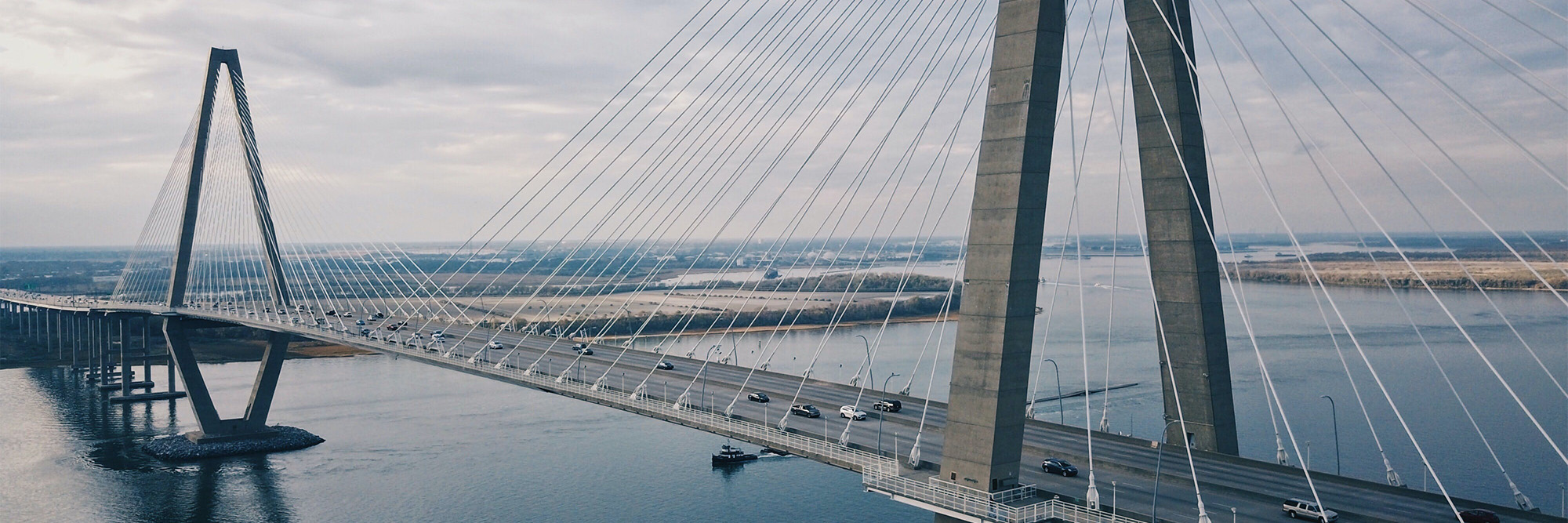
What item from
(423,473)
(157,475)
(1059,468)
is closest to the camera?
(1059,468)

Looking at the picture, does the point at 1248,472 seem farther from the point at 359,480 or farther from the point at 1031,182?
the point at 359,480

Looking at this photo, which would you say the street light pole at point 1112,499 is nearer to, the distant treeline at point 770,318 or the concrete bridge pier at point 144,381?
the concrete bridge pier at point 144,381

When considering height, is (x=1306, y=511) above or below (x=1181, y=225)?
below

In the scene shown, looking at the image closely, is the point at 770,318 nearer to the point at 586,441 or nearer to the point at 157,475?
the point at 586,441

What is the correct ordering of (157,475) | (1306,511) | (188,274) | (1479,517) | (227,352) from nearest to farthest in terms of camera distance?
1. (1479,517)
2. (1306,511)
3. (157,475)
4. (188,274)
5. (227,352)

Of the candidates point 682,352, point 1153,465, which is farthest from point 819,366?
point 1153,465

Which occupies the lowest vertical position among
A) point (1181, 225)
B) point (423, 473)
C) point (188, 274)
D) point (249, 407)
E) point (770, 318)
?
point (423, 473)

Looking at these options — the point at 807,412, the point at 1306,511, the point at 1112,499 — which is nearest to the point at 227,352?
the point at 807,412

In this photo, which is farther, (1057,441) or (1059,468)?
(1057,441)
